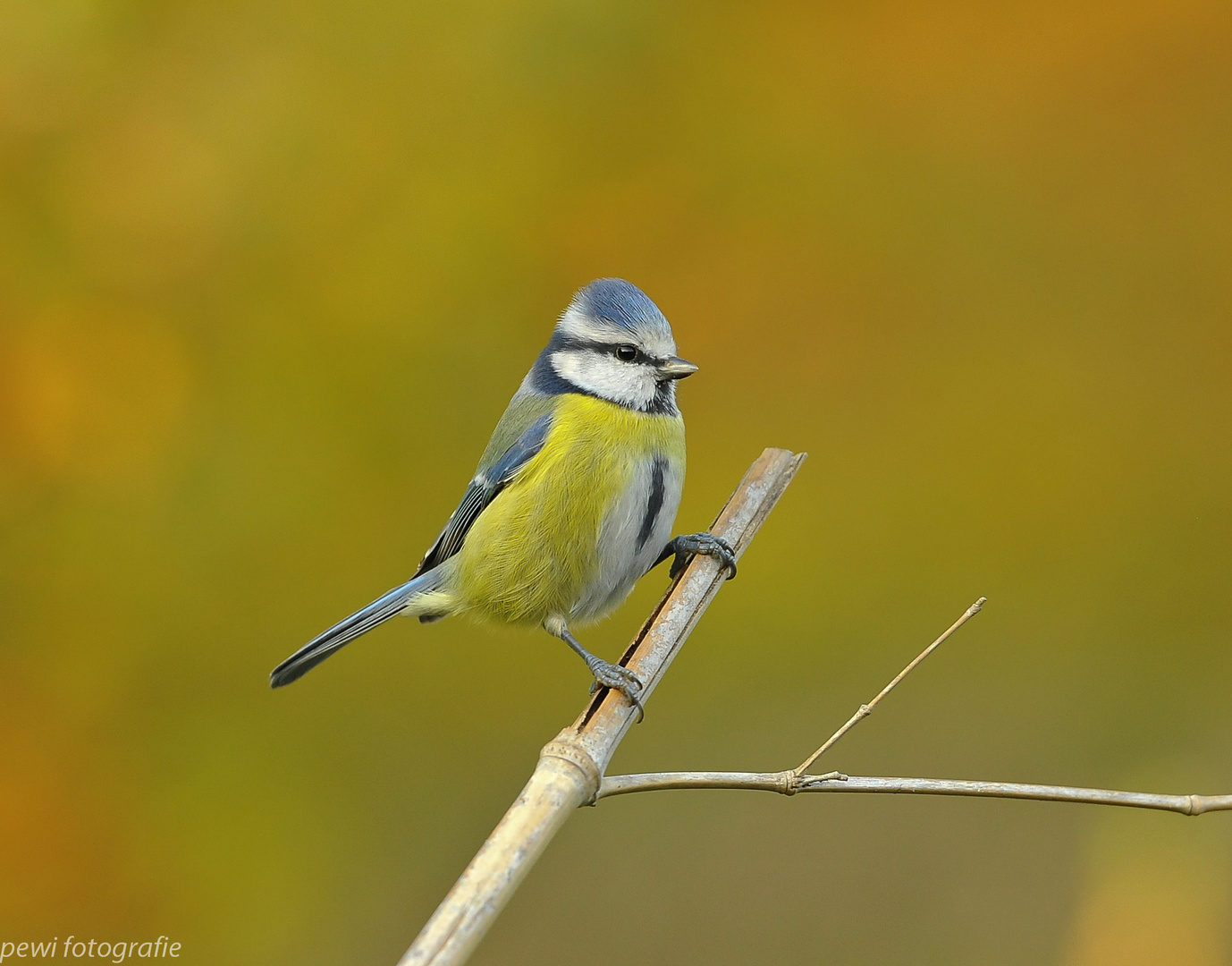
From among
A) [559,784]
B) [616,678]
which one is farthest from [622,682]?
[559,784]

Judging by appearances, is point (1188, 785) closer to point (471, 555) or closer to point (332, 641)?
point (471, 555)

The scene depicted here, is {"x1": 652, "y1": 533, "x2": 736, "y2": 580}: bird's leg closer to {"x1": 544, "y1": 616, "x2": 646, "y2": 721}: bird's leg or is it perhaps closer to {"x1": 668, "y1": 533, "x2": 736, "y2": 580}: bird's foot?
{"x1": 668, "y1": 533, "x2": 736, "y2": 580}: bird's foot

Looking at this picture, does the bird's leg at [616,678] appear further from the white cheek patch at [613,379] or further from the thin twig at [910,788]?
the white cheek patch at [613,379]

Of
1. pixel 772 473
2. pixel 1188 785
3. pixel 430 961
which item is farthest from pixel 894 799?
pixel 430 961

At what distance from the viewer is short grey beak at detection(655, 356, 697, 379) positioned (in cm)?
141

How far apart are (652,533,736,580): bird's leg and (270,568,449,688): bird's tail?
0.35 metres

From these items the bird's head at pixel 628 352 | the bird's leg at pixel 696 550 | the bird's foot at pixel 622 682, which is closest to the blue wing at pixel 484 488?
the bird's head at pixel 628 352

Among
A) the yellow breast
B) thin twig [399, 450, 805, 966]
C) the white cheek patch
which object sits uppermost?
the white cheek patch

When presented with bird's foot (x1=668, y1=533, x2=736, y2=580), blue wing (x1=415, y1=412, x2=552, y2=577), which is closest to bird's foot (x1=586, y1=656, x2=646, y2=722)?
bird's foot (x1=668, y1=533, x2=736, y2=580)

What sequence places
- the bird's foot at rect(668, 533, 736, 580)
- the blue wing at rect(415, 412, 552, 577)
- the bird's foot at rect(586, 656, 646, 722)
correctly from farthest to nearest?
1. the blue wing at rect(415, 412, 552, 577)
2. the bird's foot at rect(668, 533, 736, 580)
3. the bird's foot at rect(586, 656, 646, 722)

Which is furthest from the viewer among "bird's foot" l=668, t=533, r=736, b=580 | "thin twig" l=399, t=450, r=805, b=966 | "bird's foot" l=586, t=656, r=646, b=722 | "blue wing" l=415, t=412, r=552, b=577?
"blue wing" l=415, t=412, r=552, b=577

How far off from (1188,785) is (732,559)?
1000mm

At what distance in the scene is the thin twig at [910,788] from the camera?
775 millimetres

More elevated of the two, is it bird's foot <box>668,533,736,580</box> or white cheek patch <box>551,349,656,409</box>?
white cheek patch <box>551,349,656,409</box>
